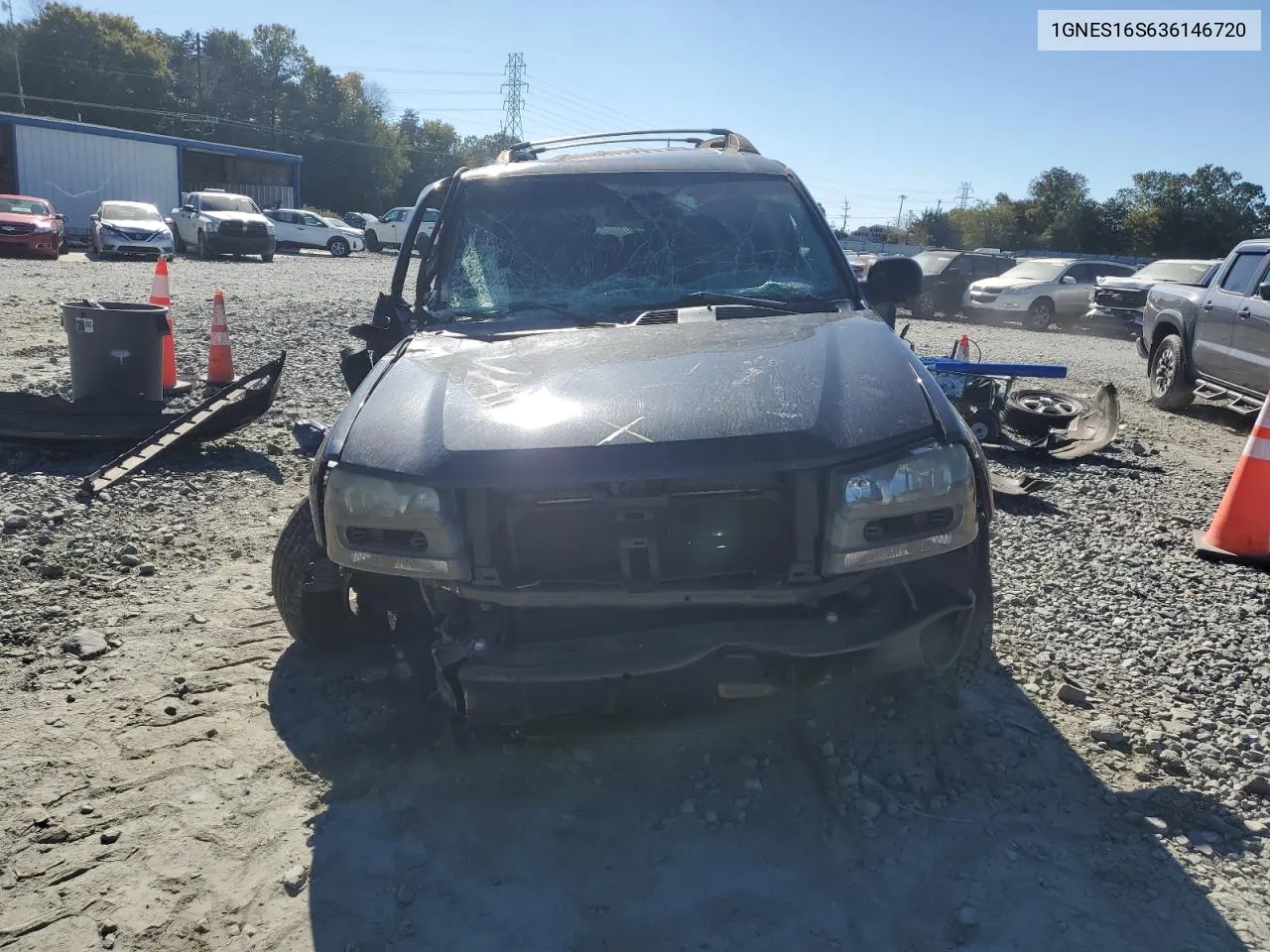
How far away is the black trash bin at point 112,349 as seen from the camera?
643 cm

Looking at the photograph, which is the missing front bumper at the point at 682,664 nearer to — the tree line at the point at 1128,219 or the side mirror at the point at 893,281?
the side mirror at the point at 893,281

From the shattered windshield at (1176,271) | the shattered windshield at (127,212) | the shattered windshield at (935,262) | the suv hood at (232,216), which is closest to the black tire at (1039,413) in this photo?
the shattered windshield at (1176,271)

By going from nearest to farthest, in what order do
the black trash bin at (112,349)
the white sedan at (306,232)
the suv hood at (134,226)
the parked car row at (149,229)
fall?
the black trash bin at (112,349), the parked car row at (149,229), the suv hood at (134,226), the white sedan at (306,232)

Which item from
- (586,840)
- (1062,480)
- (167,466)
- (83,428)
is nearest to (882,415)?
(586,840)

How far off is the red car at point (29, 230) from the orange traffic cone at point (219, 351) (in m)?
17.2

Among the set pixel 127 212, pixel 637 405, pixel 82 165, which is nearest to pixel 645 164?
pixel 637 405

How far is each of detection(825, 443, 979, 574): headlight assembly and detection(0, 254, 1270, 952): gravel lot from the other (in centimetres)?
60

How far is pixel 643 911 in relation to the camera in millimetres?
2365

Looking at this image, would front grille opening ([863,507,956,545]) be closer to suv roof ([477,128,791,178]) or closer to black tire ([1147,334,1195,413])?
suv roof ([477,128,791,178])

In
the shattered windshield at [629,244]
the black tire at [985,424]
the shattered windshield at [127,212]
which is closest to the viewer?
the shattered windshield at [629,244]

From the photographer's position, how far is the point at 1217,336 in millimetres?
8820

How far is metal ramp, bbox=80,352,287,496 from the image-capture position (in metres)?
5.57

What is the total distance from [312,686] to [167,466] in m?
3.19

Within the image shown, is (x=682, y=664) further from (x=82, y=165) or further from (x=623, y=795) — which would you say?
(x=82, y=165)
